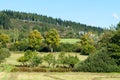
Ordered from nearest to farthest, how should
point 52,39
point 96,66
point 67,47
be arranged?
point 96,66
point 52,39
point 67,47

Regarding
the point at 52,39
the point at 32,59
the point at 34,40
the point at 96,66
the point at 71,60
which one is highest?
the point at 52,39

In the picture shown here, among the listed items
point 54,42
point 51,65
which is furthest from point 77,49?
point 51,65

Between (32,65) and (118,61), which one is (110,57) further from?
(32,65)

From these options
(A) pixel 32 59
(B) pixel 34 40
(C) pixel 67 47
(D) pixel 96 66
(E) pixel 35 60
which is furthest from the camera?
(C) pixel 67 47

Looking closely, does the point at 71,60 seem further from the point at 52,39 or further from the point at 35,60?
A: the point at 52,39

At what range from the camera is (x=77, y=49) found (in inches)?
3216

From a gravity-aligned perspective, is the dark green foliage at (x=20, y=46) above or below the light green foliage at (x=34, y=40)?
below

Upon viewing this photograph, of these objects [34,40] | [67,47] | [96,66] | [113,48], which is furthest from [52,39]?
[96,66]

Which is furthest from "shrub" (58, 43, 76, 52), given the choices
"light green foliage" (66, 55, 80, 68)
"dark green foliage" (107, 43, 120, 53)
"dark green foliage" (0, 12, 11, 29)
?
"dark green foliage" (0, 12, 11, 29)

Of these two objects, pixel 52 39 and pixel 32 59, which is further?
pixel 52 39

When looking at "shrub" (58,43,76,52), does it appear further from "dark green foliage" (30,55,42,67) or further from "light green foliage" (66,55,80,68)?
"light green foliage" (66,55,80,68)

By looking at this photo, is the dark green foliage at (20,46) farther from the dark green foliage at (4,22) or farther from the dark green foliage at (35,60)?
the dark green foliage at (4,22)

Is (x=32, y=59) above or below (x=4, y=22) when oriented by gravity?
below

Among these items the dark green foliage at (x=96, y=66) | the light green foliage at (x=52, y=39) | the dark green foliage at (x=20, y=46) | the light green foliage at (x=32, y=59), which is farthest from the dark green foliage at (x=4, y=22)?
the dark green foliage at (x=96, y=66)
